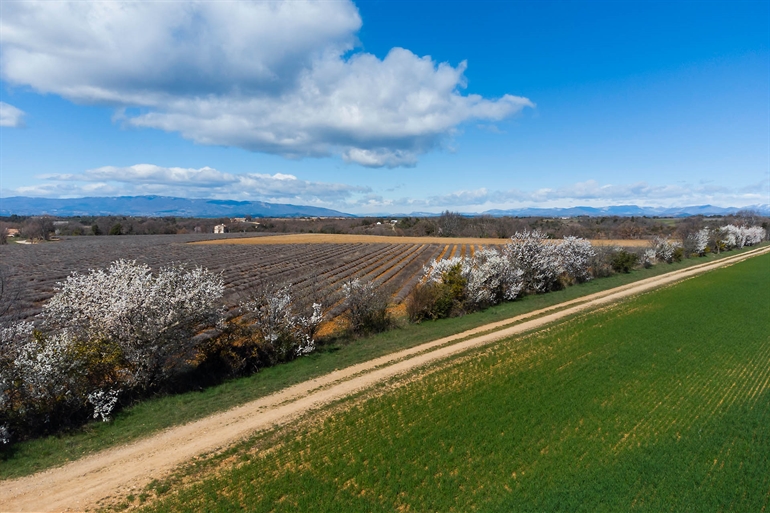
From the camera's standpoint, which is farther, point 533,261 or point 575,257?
point 575,257

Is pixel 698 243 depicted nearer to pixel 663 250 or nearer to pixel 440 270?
pixel 663 250

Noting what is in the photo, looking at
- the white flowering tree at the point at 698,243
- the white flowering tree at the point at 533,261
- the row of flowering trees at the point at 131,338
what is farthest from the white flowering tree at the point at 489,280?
the white flowering tree at the point at 698,243

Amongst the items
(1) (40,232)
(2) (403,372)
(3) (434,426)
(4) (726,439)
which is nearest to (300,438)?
(3) (434,426)

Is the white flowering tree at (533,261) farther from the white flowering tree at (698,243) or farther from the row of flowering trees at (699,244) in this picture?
the white flowering tree at (698,243)

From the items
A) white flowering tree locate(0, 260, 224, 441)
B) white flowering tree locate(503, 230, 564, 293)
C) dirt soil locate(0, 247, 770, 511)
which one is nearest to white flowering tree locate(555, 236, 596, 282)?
white flowering tree locate(503, 230, 564, 293)

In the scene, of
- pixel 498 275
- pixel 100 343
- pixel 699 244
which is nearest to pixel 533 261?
pixel 498 275

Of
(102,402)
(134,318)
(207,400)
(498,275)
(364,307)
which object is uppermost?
(134,318)
